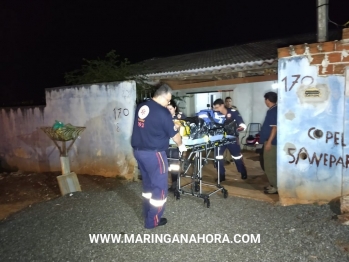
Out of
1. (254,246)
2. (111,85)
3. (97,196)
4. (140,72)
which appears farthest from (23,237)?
(140,72)

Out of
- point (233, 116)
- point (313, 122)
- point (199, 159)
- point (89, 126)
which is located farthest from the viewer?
point (89, 126)

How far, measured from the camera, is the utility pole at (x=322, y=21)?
14.9ft

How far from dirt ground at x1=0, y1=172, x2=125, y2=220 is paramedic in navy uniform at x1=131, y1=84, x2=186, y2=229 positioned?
7.33 feet

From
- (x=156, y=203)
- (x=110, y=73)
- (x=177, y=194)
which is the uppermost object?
(x=110, y=73)

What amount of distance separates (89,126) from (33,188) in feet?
6.51

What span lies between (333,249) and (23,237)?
385cm

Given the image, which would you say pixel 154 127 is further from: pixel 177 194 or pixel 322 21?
pixel 322 21

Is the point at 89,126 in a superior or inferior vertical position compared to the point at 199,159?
superior

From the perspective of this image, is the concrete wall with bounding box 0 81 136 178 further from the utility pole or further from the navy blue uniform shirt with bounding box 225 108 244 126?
the utility pole

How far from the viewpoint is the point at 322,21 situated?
4.56m

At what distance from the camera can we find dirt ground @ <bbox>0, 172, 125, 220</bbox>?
19.7 ft

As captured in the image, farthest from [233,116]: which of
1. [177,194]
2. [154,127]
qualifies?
[154,127]

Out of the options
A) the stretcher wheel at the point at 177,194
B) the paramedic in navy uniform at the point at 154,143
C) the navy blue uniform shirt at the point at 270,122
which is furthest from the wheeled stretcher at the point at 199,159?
the paramedic in navy uniform at the point at 154,143

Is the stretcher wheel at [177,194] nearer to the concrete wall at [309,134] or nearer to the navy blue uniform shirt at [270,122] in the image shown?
the concrete wall at [309,134]
